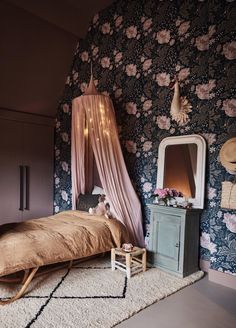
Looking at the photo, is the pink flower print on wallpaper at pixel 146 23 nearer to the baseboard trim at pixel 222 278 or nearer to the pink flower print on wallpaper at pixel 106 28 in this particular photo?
the pink flower print on wallpaper at pixel 106 28

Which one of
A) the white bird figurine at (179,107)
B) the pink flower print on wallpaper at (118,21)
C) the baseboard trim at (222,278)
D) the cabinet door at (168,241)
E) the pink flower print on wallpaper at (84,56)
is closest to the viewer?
the baseboard trim at (222,278)

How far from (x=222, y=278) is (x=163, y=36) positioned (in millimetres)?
3304

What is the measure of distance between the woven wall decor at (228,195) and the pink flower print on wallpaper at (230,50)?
1.46m

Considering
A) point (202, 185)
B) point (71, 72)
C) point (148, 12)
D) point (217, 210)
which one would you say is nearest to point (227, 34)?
point (148, 12)

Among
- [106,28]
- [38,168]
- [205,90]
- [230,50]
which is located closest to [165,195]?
[205,90]

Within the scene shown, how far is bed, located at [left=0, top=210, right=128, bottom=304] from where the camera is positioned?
8.55 ft

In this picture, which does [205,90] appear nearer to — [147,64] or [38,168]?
[147,64]

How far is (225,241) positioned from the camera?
121 inches

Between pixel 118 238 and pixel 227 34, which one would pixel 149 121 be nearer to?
pixel 227 34

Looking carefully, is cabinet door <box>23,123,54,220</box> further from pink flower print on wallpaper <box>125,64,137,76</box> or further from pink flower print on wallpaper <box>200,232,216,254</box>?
pink flower print on wallpaper <box>200,232,216,254</box>

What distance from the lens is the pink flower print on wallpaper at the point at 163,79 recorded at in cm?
387

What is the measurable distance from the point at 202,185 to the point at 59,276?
205 cm

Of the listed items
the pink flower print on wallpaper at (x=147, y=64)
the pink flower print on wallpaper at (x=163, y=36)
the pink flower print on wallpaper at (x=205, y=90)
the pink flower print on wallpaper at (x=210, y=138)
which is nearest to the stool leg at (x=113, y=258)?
the pink flower print on wallpaper at (x=210, y=138)

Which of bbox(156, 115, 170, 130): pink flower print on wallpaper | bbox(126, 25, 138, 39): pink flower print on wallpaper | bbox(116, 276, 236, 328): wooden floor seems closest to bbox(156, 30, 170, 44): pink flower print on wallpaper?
bbox(126, 25, 138, 39): pink flower print on wallpaper
